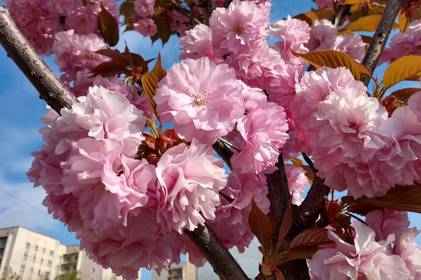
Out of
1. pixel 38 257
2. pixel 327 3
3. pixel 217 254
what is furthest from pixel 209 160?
pixel 38 257

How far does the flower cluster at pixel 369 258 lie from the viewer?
2.14ft

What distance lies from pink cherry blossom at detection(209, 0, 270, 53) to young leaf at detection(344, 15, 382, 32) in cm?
51

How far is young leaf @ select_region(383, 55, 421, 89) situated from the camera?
2.85 feet

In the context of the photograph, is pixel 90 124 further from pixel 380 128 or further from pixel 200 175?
pixel 380 128

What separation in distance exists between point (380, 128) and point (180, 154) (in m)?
0.33

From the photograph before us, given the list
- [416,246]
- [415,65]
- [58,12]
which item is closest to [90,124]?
[416,246]

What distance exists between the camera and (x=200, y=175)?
0.60 meters

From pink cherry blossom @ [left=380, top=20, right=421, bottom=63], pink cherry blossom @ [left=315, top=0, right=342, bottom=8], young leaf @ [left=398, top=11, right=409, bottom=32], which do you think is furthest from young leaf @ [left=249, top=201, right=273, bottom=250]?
pink cherry blossom @ [left=315, top=0, right=342, bottom=8]

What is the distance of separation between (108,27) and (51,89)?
3.28ft

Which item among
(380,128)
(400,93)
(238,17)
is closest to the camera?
(380,128)

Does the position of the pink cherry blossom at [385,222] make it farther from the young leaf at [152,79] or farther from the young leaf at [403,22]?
the young leaf at [403,22]

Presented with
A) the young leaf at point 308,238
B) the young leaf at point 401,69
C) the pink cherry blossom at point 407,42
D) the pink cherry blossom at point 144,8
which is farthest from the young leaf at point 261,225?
the pink cherry blossom at point 144,8

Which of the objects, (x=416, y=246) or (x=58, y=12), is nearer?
(x=416, y=246)

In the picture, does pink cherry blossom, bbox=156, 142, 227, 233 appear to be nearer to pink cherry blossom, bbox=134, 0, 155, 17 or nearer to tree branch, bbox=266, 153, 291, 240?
tree branch, bbox=266, 153, 291, 240
